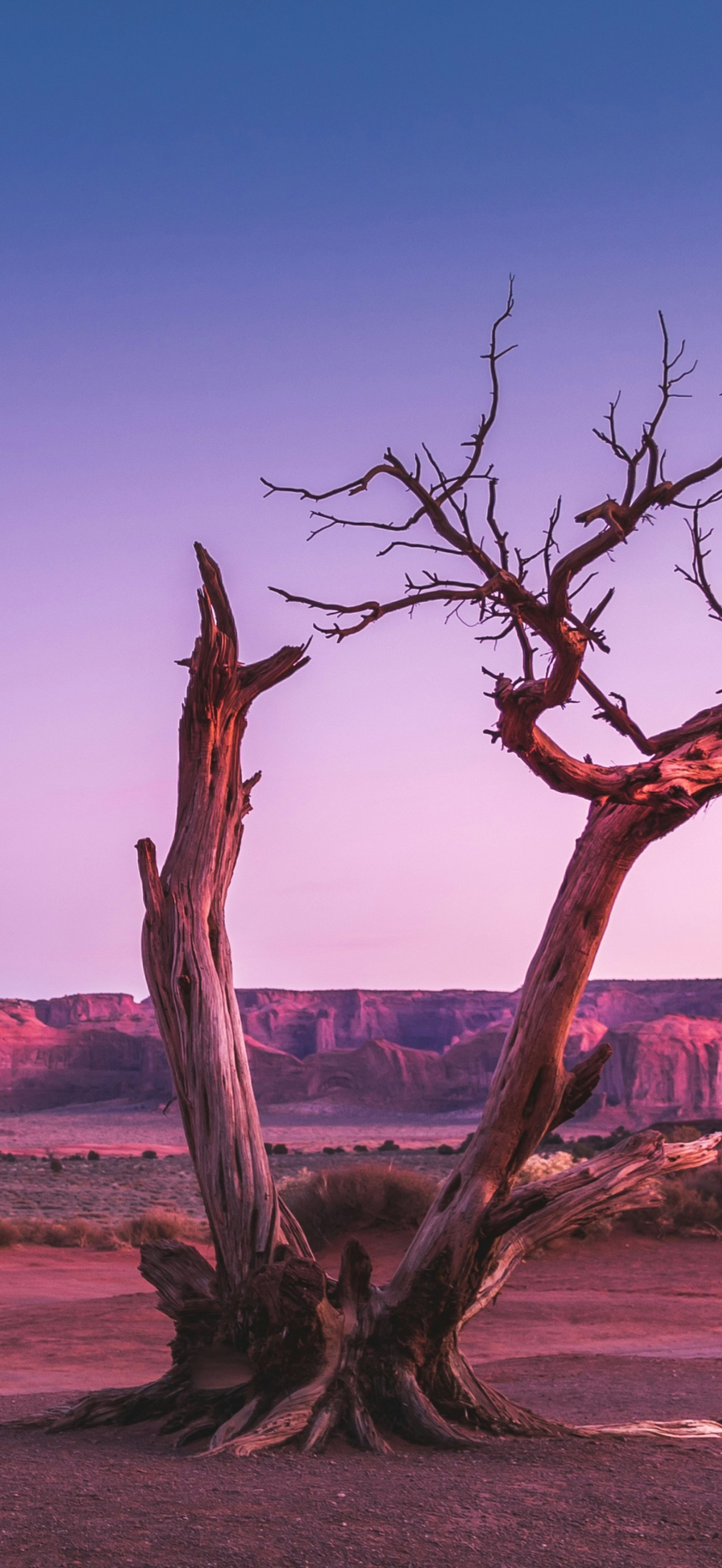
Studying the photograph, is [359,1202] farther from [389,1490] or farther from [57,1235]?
[389,1490]

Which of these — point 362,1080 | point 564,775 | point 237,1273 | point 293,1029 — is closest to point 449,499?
point 564,775

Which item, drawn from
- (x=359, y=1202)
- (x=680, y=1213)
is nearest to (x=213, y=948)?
(x=359, y=1202)

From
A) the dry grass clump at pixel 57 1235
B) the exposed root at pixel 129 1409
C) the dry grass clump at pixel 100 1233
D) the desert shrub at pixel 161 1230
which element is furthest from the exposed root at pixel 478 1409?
the dry grass clump at pixel 57 1235

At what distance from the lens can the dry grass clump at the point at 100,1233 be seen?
61.5 ft

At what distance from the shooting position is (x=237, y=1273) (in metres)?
5.66

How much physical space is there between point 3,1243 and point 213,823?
48.2ft

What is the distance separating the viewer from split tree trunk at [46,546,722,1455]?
17.7ft

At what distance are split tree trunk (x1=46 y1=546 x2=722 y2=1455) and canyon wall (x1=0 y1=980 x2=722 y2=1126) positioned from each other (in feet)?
209

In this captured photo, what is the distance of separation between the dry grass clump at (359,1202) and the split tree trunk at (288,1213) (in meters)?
10.1

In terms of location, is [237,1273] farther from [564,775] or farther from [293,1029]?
[293,1029]

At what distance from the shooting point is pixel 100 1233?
768 inches

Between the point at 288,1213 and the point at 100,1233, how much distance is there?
1472cm

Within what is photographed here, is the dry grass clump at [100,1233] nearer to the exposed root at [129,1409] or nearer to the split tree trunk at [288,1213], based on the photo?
the exposed root at [129,1409]

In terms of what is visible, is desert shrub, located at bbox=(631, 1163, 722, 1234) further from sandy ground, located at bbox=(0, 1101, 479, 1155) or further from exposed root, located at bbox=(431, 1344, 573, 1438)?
sandy ground, located at bbox=(0, 1101, 479, 1155)
